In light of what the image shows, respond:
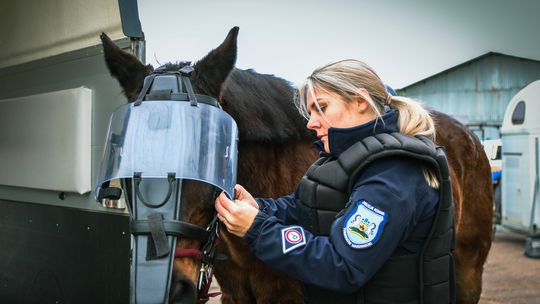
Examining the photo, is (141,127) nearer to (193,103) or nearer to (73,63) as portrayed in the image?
(193,103)

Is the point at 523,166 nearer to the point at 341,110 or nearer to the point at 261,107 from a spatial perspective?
the point at 261,107

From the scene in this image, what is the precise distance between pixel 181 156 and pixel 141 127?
0.70 ft

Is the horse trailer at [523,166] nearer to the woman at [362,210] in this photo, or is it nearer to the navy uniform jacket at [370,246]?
the woman at [362,210]

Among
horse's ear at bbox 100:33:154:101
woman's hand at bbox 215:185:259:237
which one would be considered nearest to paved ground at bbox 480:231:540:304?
woman's hand at bbox 215:185:259:237

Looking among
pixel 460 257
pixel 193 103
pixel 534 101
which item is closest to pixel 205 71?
pixel 193 103

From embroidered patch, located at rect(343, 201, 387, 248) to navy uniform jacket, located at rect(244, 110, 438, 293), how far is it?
13 mm

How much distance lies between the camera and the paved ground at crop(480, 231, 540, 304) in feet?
20.4

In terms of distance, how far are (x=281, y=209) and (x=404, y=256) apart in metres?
0.67

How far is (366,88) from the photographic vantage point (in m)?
1.83

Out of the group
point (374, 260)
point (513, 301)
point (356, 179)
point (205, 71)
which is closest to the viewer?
point (374, 260)

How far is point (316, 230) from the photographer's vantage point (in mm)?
1848

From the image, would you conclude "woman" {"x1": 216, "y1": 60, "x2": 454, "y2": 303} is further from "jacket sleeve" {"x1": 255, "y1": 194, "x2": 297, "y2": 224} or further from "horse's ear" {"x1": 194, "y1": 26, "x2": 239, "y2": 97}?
"horse's ear" {"x1": 194, "y1": 26, "x2": 239, "y2": 97}

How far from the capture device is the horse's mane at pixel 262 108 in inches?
104

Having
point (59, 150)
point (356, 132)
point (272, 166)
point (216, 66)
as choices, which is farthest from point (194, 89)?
point (59, 150)
